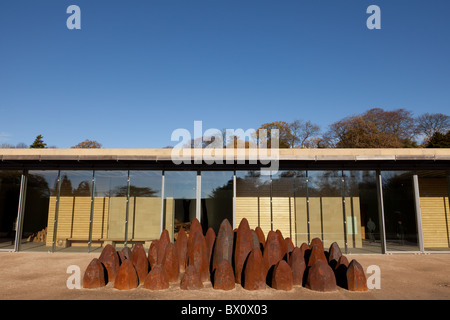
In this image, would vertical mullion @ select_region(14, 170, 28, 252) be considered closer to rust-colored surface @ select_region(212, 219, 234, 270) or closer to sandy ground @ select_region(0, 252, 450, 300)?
sandy ground @ select_region(0, 252, 450, 300)

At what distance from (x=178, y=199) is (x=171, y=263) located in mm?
6738

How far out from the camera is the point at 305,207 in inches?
559

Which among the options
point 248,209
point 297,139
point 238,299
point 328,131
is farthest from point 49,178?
point 328,131

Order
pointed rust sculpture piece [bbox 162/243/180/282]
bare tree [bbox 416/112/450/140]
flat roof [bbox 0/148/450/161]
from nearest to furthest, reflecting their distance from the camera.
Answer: pointed rust sculpture piece [bbox 162/243/180/282]
flat roof [bbox 0/148/450/161]
bare tree [bbox 416/112/450/140]

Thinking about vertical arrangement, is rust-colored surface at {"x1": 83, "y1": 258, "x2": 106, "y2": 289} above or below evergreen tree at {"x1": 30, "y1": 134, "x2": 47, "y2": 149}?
below

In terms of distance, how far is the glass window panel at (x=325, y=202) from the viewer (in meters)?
14.1

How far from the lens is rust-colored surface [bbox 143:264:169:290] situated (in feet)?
22.6

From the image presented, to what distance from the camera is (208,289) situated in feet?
22.8

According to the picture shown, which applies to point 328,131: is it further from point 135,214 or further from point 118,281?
point 118,281

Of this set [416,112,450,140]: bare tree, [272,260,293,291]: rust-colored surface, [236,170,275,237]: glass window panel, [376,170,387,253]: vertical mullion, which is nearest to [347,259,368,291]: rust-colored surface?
[272,260,293,291]: rust-colored surface

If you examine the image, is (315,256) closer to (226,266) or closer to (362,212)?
(226,266)

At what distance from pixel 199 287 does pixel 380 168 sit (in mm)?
10840

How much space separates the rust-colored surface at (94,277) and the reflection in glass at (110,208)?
22.7 feet

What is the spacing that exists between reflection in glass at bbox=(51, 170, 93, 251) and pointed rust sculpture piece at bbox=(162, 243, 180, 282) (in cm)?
800
